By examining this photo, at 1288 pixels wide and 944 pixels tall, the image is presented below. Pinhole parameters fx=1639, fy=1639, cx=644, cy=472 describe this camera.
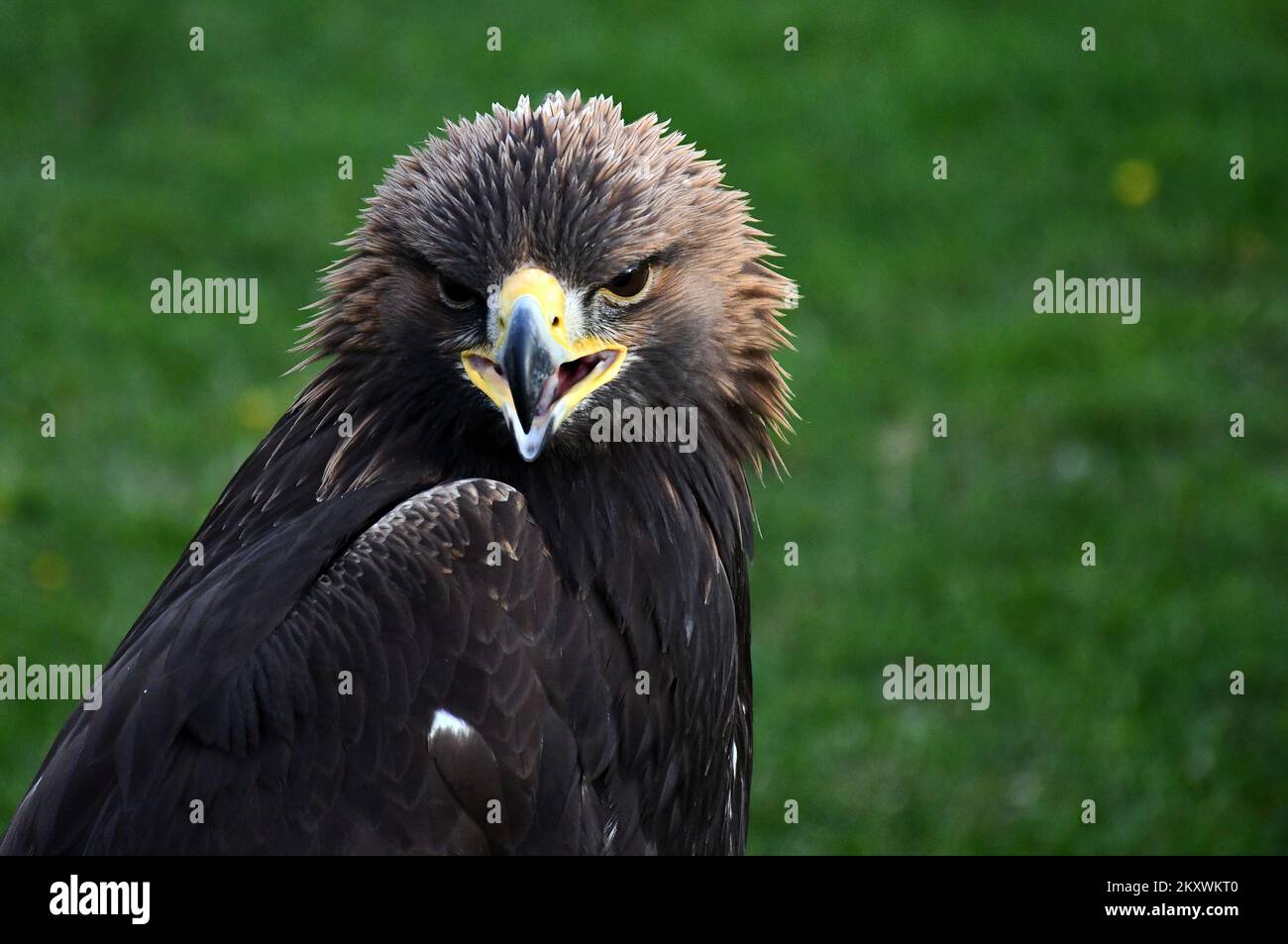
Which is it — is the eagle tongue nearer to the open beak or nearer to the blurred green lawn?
the open beak

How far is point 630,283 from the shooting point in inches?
157

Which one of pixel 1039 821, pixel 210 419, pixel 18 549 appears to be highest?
pixel 210 419

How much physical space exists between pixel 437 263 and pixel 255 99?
25.2 ft

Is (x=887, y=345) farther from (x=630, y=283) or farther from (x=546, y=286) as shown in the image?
(x=546, y=286)

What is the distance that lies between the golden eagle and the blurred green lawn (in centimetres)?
276

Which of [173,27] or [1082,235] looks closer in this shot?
[1082,235]

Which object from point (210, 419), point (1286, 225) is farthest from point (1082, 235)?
point (210, 419)

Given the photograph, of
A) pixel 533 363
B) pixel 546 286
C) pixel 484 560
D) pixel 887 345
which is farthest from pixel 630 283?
pixel 887 345

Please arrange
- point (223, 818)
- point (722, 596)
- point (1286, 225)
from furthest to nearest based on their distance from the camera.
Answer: point (1286, 225)
point (722, 596)
point (223, 818)

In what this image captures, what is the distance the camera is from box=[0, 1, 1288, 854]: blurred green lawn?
692cm

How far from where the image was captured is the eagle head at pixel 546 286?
3816mm

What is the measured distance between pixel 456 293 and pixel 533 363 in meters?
0.33
